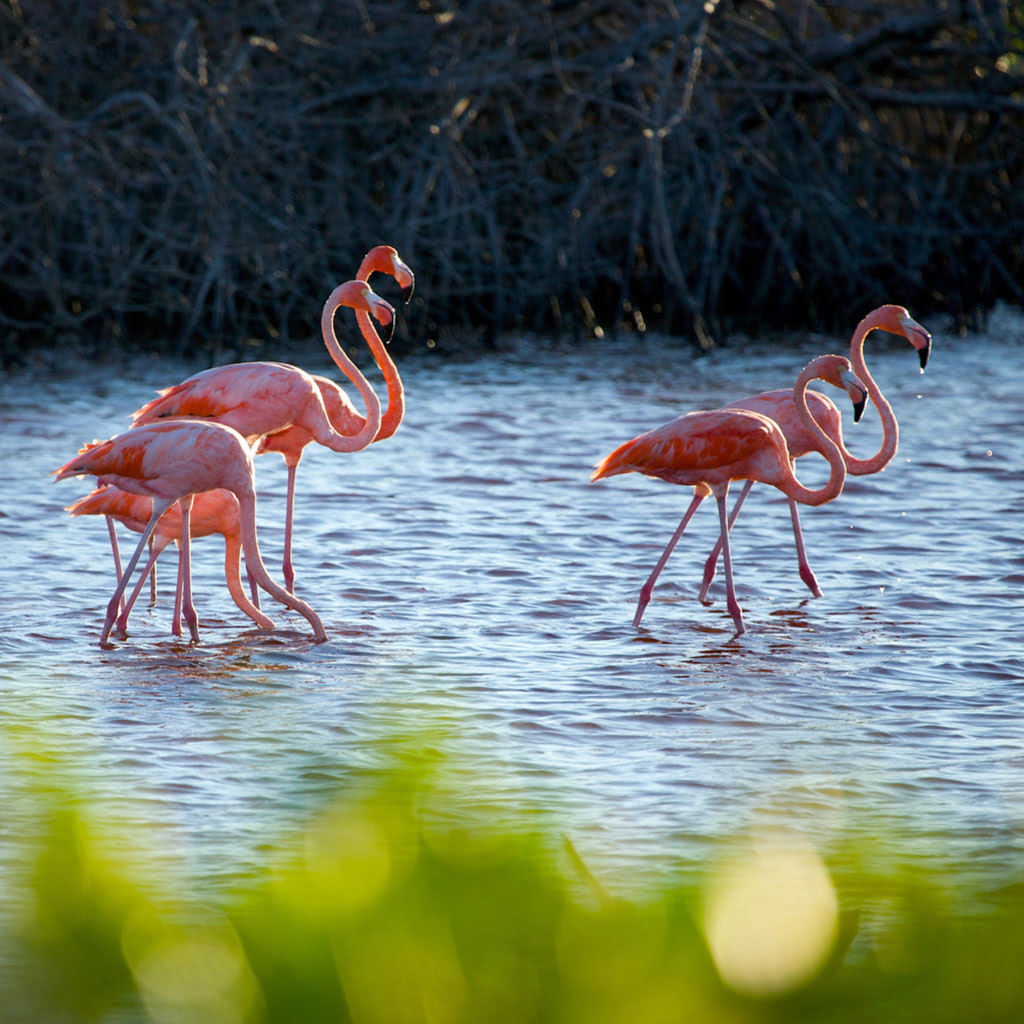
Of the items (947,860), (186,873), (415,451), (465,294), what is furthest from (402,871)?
(465,294)

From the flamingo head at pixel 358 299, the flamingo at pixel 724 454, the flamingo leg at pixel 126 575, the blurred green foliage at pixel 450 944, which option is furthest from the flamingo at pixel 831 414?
the blurred green foliage at pixel 450 944

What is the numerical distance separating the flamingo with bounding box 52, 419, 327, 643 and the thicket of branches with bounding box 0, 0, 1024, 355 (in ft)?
20.1

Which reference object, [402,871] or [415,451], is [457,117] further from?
[402,871]

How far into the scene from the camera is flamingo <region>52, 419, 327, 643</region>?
17.0 ft

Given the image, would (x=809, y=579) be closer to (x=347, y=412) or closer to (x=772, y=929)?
(x=347, y=412)

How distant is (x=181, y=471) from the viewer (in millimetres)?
5172

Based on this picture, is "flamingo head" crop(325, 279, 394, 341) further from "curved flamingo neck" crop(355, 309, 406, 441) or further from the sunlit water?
the sunlit water

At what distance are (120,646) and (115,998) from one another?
4267 millimetres

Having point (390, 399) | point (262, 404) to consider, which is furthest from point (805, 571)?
point (262, 404)

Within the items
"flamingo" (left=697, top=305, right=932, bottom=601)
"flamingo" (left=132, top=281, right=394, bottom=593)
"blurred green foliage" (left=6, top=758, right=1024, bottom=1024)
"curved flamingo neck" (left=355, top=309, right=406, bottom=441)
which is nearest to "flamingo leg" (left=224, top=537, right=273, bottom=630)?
"flamingo" (left=132, top=281, right=394, bottom=593)

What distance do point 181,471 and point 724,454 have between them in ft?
5.84

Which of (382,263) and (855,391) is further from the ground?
(382,263)

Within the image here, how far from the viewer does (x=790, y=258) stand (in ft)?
43.1

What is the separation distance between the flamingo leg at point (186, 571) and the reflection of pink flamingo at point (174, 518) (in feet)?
0.16
